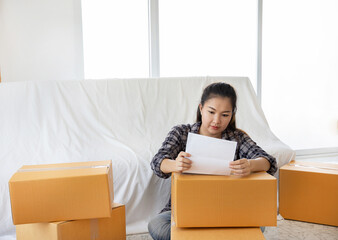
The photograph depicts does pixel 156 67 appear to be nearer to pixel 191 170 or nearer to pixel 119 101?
pixel 119 101

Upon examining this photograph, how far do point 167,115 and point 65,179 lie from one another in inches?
48.6

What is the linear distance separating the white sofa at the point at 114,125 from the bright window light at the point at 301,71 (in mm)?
919

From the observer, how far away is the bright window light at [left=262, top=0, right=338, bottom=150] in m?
3.26

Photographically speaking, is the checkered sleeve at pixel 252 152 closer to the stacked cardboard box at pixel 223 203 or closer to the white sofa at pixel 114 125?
the stacked cardboard box at pixel 223 203

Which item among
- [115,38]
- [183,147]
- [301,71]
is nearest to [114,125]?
[183,147]

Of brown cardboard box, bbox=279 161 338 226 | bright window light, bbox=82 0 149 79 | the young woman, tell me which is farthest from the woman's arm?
bright window light, bbox=82 0 149 79

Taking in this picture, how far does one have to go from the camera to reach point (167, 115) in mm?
2275

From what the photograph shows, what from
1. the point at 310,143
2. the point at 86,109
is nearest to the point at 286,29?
the point at 310,143

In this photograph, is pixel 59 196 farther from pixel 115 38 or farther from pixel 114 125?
pixel 115 38

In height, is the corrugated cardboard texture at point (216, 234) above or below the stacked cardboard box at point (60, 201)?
below

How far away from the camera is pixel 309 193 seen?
171 centimetres

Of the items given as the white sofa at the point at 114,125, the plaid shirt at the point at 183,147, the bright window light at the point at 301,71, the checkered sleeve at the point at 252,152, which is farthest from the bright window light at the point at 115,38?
the checkered sleeve at the point at 252,152

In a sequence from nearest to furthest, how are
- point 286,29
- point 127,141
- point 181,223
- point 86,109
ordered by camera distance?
point 181,223 < point 127,141 < point 86,109 < point 286,29

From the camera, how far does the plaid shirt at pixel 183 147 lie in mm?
1296
